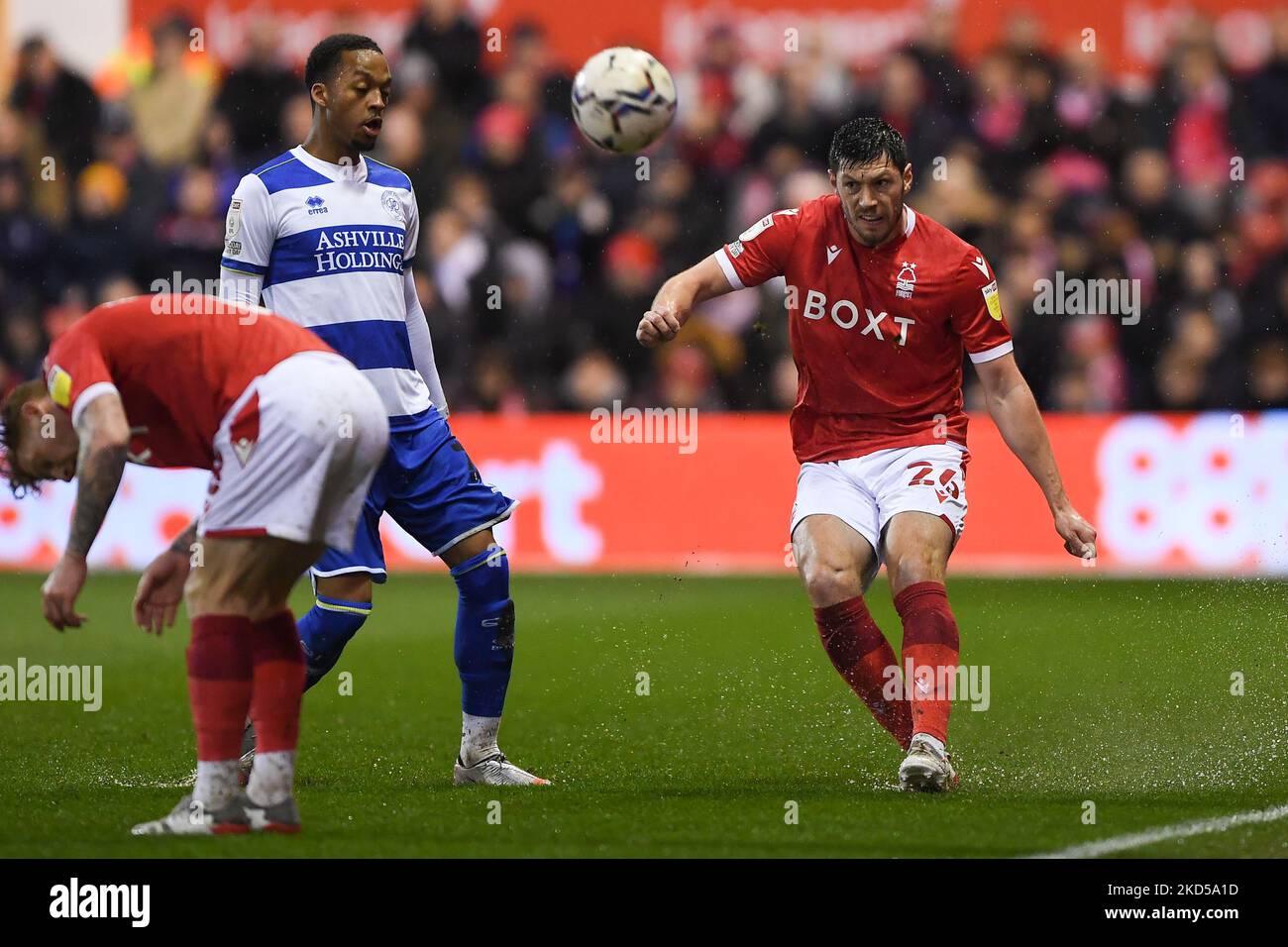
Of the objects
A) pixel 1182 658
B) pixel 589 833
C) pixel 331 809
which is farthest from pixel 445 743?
pixel 1182 658

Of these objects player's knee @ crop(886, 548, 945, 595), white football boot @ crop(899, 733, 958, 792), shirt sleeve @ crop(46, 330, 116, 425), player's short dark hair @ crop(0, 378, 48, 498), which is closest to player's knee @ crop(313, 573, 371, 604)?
player's short dark hair @ crop(0, 378, 48, 498)

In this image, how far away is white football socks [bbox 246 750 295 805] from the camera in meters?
5.99

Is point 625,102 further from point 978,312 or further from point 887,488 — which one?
point 887,488

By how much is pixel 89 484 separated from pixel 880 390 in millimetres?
3132

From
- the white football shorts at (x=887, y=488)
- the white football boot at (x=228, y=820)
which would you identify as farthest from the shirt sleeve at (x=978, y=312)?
the white football boot at (x=228, y=820)

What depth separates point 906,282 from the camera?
7.46 meters

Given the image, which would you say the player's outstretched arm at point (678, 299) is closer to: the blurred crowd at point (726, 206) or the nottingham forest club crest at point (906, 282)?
the nottingham forest club crest at point (906, 282)

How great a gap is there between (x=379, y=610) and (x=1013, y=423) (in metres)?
6.72

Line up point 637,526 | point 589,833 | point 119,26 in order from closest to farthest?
point 589,833
point 637,526
point 119,26

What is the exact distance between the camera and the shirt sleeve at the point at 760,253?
25.0ft

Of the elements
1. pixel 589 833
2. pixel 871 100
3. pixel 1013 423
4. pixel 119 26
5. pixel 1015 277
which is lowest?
pixel 589 833

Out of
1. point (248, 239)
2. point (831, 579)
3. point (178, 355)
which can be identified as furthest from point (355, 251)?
point (831, 579)

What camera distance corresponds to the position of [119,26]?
62.4ft

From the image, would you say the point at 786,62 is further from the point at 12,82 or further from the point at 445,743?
the point at 445,743
